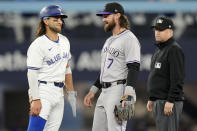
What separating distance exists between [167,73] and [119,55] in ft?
2.06

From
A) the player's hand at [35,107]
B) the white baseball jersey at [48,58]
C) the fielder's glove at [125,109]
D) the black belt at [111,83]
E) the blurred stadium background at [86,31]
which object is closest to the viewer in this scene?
the player's hand at [35,107]

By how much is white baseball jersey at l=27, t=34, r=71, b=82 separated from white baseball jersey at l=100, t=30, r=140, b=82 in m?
0.55

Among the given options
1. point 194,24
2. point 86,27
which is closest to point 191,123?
point 194,24

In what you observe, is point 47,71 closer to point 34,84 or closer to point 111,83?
point 34,84

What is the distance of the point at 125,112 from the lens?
19.4 ft

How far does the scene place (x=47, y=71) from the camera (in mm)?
5922

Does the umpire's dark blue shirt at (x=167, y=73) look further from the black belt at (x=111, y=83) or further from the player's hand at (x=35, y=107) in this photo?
the player's hand at (x=35, y=107)

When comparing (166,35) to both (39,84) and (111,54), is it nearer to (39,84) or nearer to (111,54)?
(111,54)

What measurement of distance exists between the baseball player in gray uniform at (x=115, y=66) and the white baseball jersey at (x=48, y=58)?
1.88 feet

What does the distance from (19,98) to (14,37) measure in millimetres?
5209

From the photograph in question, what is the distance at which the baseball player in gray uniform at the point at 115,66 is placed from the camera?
239 inches

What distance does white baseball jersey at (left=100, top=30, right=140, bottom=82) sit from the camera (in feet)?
20.0

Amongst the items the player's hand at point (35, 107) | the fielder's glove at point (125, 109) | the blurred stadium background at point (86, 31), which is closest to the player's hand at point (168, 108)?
the fielder's glove at point (125, 109)

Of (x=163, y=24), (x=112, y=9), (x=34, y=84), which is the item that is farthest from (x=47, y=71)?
(x=163, y=24)
